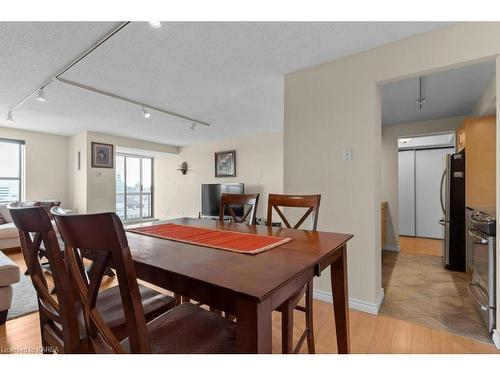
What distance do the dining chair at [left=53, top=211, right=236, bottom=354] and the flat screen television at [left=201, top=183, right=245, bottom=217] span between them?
4365 millimetres

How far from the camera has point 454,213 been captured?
3.30 m

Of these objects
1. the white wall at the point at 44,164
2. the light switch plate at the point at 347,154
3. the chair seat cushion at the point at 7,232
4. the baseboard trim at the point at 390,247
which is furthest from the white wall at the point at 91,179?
the baseboard trim at the point at 390,247

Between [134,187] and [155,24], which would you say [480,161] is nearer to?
[155,24]

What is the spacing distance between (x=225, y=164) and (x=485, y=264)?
485 cm

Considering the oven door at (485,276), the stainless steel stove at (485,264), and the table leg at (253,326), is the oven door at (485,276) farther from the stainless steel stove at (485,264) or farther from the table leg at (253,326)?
the table leg at (253,326)

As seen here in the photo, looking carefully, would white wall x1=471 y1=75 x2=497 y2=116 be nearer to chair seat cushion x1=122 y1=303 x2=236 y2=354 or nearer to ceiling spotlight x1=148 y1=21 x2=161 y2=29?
ceiling spotlight x1=148 y1=21 x2=161 y2=29

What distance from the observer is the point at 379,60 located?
208 cm

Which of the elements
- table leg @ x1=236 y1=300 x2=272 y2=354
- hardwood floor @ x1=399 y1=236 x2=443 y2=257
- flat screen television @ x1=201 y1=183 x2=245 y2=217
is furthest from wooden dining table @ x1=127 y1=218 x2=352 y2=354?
flat screen television @ x1=201 y1=183 x2=245 y2=217

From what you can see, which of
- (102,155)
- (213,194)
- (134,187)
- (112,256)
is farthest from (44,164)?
(112,256)

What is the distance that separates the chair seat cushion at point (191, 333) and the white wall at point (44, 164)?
18.4 ft

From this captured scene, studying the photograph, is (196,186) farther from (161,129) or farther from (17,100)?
(17,100)

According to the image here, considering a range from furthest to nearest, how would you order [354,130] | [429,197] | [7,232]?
[429,197] → [7,232] → [354,130]
